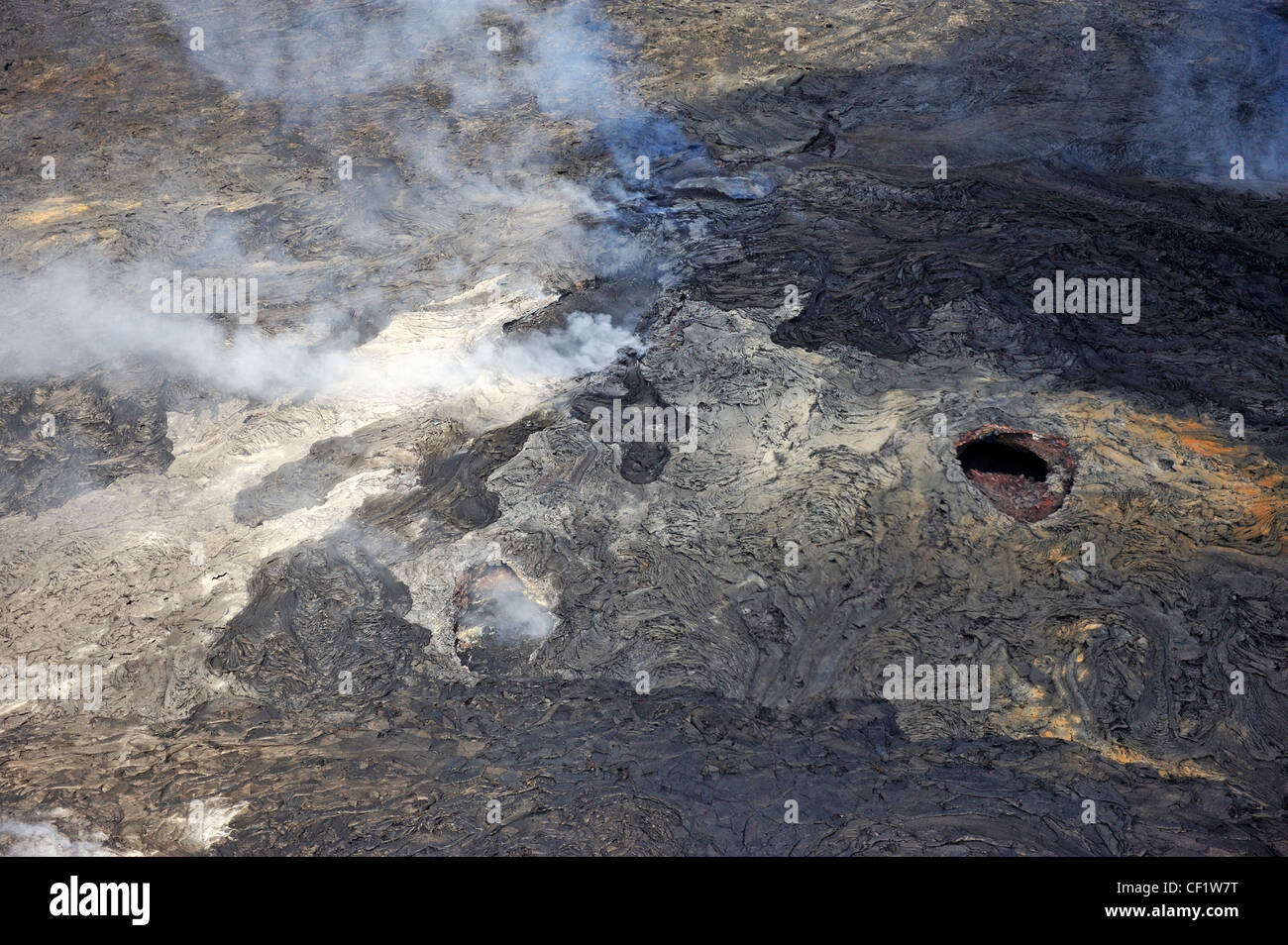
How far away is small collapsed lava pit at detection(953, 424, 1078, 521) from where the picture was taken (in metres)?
7.60

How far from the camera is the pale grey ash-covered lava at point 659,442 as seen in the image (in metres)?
6.24

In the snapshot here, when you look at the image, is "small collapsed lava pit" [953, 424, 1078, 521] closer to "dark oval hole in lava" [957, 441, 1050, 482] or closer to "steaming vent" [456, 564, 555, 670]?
"dark oval hole in lava" [957, 441, 1050, 482]

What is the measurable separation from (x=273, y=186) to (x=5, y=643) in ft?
19.9

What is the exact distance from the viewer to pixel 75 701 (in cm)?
671

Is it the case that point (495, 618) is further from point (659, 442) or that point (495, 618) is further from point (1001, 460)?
point (1001, 460)

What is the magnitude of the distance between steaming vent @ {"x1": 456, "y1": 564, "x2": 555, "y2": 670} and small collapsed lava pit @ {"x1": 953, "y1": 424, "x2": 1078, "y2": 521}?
3.75 m

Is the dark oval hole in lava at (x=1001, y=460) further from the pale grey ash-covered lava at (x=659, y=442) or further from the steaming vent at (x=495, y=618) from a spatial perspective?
the steaming vent at (x=495, y=618)

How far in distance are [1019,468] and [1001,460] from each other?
0.52 ft

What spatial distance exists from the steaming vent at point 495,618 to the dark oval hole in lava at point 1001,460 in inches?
148

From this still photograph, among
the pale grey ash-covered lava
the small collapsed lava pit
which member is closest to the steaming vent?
the pale grey ash-covered lava

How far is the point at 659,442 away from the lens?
328 inches
